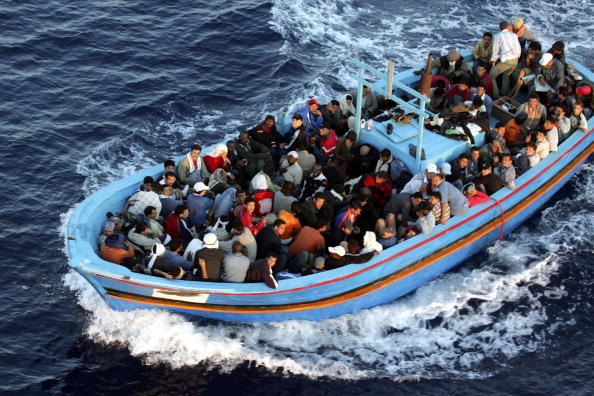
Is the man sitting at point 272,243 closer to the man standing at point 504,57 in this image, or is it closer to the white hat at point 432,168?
the white hat at point 432,168

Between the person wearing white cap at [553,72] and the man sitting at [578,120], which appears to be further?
the person wearing white cap at [553,72]

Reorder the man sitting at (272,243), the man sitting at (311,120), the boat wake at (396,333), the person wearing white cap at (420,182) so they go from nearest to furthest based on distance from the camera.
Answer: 1. the man sitting at (272,243)
2. the boat wake at (396,333)
3. the person wearing white cap at (420,182)
4. the man sitting at (311,120)

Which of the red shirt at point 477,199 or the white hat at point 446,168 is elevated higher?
the white hat at point 446,168

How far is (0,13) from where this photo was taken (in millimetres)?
22812

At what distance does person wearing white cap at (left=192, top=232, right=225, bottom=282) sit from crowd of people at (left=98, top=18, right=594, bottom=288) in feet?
0.06

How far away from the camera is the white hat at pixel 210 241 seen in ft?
38.1

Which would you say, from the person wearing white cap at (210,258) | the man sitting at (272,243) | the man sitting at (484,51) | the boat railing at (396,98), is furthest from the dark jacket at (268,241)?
the man sitting at (484,51)

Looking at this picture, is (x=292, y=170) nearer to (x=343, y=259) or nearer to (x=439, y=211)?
(x=343, y=259)

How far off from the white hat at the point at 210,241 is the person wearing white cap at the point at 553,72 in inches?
330

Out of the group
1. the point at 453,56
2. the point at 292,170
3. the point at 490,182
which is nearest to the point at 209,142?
the point at 292,170

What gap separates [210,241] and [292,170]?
8.37ft

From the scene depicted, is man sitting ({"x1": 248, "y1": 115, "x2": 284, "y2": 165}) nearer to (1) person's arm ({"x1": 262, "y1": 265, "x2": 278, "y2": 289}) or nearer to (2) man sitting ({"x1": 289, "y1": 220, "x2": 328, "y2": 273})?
(2) man sitting ({"x1": 289, "y1": 220, "x2": 328, "y2": 273})

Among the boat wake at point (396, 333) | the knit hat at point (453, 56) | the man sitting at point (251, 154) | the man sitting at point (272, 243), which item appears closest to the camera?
the man sitting at point (272, 243)

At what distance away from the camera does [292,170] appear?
531 inches
